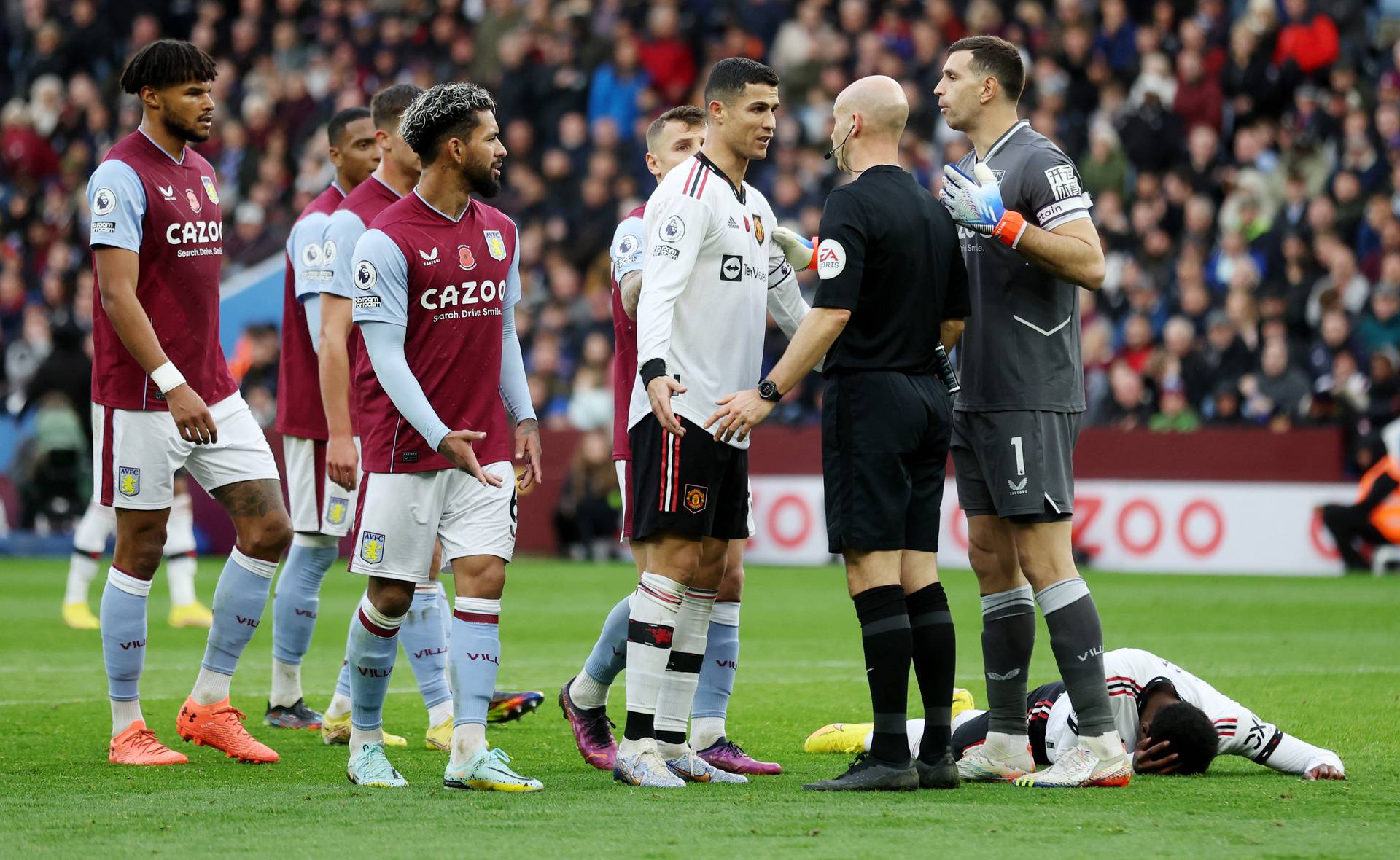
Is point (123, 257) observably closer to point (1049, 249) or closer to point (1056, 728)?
point (1049, 249)

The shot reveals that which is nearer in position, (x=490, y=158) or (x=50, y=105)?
(x=490, y=158)

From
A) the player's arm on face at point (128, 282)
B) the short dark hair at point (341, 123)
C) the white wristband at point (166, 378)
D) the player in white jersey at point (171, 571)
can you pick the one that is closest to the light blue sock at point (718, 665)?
the player's arm on face at point (128, 282)

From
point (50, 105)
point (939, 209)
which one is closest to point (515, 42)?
point (50, 105)

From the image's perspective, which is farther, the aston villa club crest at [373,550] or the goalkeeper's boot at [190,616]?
the goalkeeper's boot at [190,616]

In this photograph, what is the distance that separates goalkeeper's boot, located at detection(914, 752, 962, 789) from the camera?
6270mm

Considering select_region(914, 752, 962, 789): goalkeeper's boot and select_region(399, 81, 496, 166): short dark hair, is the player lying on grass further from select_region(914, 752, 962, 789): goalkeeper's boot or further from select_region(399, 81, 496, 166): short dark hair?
select_region(399, 81, 496, 166): short dark hair

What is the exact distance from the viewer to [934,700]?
20.7ft

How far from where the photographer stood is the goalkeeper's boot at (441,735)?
23.8 ft

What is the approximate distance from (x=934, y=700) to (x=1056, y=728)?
1.99 feet

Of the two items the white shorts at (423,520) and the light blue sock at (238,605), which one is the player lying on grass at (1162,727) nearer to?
the white shorts at (423,520)

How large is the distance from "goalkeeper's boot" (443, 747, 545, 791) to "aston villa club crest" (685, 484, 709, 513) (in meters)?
1.07

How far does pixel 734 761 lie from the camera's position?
22.2 feet

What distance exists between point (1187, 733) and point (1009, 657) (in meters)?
0.68

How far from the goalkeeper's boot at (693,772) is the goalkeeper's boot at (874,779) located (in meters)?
0.38
